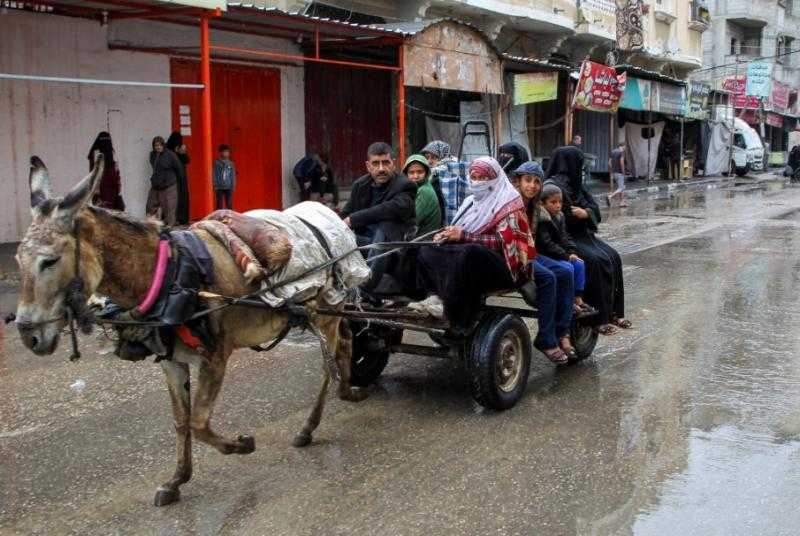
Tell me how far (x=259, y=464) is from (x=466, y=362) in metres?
1.50

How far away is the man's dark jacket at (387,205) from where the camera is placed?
599 cm

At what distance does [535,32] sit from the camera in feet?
80.8

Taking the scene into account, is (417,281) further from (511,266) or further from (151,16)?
(151,16)

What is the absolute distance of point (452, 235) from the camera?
5.50 m

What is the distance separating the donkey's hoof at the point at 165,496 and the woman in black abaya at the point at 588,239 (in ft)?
12.3

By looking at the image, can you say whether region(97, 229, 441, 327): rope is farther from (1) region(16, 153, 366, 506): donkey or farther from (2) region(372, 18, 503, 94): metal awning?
(2) region(372, 18, 503, 94): metal awning

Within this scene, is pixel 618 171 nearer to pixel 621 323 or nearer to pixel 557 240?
pixel 621 323

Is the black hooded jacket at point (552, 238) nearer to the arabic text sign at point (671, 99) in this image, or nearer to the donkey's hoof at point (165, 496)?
the donkey's hoof at point (165, 496)

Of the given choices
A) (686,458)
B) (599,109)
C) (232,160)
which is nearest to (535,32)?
(599,109)

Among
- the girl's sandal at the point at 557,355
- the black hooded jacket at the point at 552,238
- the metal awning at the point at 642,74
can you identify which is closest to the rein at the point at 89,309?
the girl's sandal at the point at 557,355

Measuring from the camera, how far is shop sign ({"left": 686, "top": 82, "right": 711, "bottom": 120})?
31.4 meters

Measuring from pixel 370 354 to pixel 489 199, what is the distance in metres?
1.42

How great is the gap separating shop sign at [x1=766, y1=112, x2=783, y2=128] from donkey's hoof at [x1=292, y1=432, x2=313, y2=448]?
44.7 meters

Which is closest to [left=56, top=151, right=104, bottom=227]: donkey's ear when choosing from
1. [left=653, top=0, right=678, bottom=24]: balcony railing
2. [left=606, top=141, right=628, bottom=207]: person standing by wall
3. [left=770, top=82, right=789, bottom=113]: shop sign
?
[left=606, top=141, right=628, bottom=207]: person standing by wall
